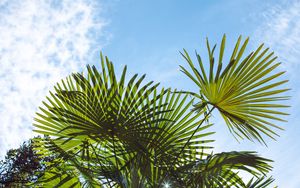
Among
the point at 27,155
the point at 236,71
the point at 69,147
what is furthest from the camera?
the point at 27,155

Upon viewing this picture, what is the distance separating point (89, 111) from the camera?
376 centimetres

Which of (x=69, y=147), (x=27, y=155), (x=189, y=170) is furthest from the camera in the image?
Answer: (x=27, y=155)

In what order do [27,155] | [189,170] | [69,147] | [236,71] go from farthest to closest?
[27,155], [69,147], [189,170], [236,71]

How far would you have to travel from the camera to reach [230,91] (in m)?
3.68

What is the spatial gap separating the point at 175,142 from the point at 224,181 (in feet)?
2.48

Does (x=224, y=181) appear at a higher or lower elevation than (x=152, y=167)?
lower

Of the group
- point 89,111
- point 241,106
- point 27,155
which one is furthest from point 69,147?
point 27,155

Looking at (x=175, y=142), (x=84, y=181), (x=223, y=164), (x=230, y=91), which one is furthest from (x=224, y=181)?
(x=84, y=181)

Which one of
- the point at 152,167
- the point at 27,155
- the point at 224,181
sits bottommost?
the point at 224,181

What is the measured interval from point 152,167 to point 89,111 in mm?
1042

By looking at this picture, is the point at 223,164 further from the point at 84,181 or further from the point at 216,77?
the point at 84,181

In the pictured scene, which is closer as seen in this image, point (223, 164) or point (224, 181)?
point (223, 164)

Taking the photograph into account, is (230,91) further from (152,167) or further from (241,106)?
(152,167)

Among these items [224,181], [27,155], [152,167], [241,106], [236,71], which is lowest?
[224,181]
